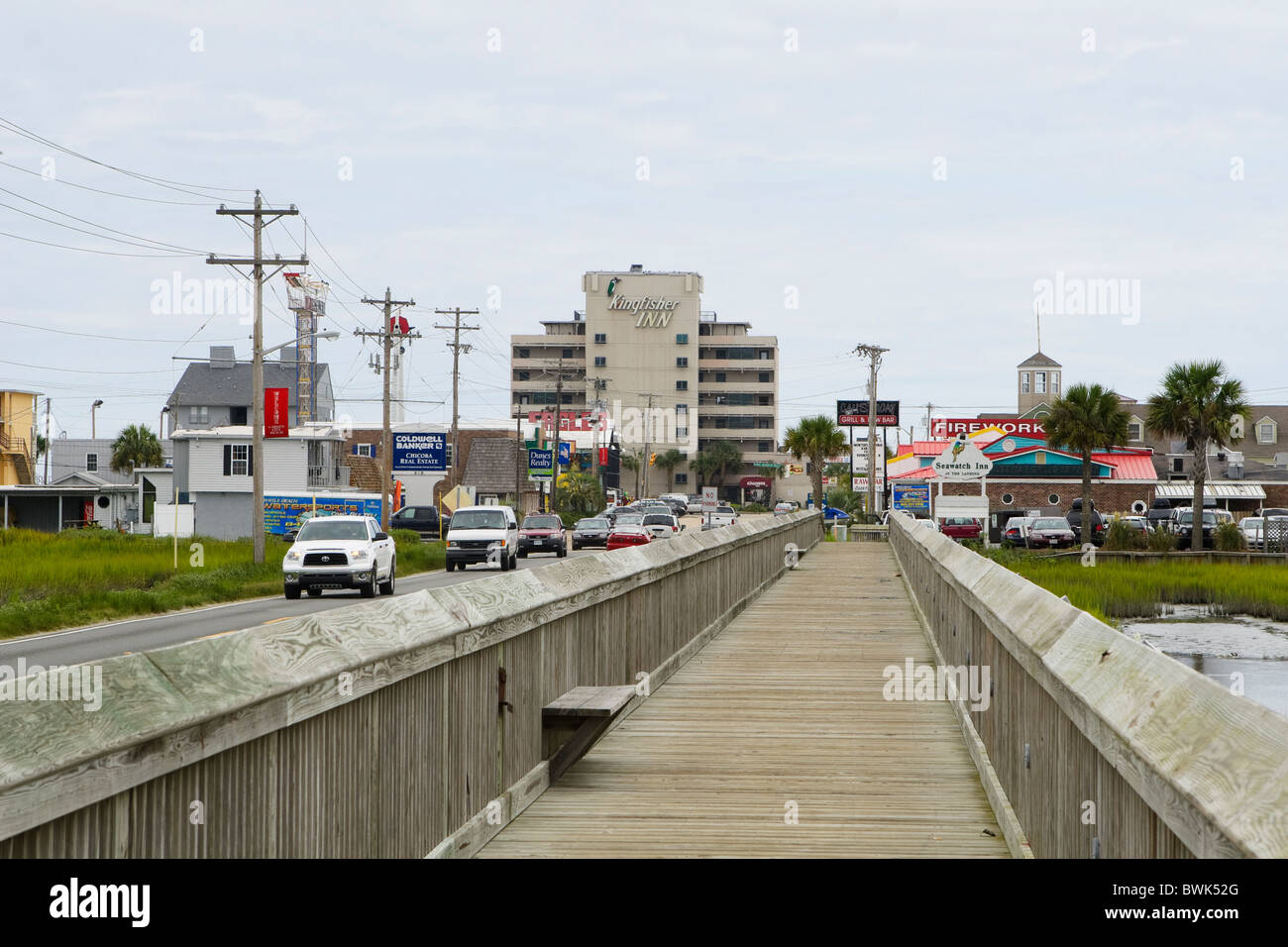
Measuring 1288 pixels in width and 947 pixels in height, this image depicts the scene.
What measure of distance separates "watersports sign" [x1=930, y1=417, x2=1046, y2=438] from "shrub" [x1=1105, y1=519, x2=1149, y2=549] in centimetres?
3087

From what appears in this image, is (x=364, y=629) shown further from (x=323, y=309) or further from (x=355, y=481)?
(x=323, y=309)

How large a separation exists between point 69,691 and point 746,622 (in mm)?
17749

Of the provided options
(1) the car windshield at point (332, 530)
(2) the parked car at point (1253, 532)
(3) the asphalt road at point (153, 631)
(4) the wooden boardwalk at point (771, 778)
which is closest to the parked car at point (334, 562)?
(1) the car windshield at point (332, 530)

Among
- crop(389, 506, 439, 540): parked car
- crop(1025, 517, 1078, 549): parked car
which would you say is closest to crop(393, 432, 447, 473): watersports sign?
crop(389, 506, 439, 540): parked car

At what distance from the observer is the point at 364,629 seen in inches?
218

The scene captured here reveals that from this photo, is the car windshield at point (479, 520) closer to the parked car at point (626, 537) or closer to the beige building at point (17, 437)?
the parked car at point (626, 537)

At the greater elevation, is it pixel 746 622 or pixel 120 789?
pixel 120 789

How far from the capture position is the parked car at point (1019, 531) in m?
60.4

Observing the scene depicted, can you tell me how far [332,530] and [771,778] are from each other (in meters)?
24.3

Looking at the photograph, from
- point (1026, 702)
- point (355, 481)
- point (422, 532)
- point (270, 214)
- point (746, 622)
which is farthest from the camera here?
point (355, 481)

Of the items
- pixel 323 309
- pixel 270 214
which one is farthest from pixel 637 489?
pixel 270 214

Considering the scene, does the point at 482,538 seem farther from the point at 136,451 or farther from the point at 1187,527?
the point at 136,451

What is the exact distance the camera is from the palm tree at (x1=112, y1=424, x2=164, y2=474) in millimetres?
107688

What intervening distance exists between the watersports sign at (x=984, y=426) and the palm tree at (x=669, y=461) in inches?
2339
